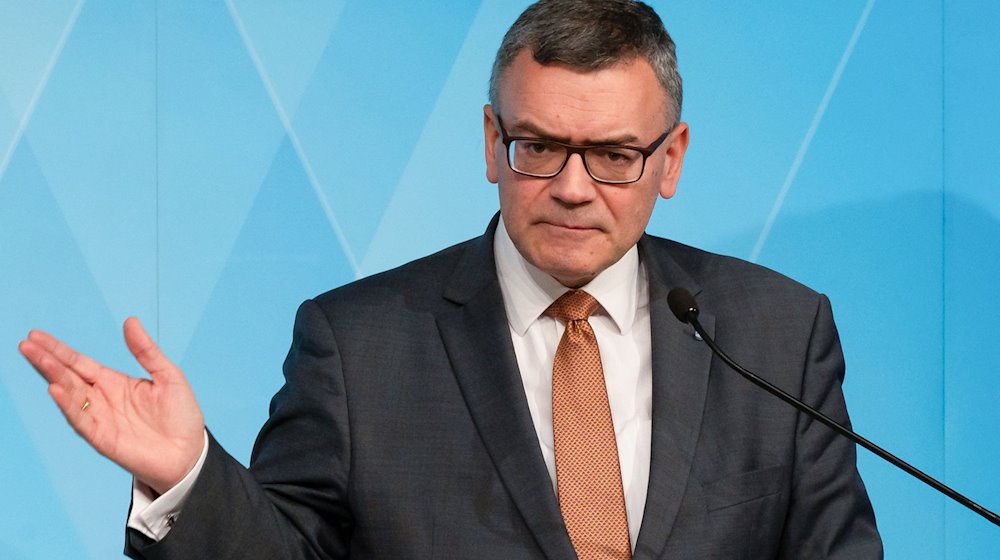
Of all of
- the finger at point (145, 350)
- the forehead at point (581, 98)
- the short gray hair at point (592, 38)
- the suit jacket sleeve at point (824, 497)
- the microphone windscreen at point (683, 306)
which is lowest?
the suit jacket sleeve at point (824, 497)

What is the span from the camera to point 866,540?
6.35ft

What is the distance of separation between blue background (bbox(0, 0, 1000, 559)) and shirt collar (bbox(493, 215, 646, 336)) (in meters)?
0.94

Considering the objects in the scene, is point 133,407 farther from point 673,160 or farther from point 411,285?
point 673,160

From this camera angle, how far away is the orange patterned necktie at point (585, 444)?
185cm

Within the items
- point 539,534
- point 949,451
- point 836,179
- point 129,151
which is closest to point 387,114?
point 129,151

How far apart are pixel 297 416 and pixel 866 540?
0.85 metres

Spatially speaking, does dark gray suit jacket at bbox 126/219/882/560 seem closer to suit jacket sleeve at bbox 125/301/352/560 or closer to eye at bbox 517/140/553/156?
suit jacket sleeve at bbox 125/301/352/560

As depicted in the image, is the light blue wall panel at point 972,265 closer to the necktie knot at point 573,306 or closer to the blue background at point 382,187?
the blue background at point 382,187

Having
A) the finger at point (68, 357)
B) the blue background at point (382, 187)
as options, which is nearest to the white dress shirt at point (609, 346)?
the finger at point (68, 357)

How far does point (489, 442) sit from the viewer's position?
1891 millimetres

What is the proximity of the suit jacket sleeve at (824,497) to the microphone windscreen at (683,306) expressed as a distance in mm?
328

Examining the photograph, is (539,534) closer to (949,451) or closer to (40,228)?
(40,228)

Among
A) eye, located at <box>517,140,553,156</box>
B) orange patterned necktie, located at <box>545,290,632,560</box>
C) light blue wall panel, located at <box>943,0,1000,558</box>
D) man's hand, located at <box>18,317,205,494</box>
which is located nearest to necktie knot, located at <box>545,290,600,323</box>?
orange patterned necktie, located at <box>545,290,632,560</box>

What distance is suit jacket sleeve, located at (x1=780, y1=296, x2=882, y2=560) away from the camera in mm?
1932
